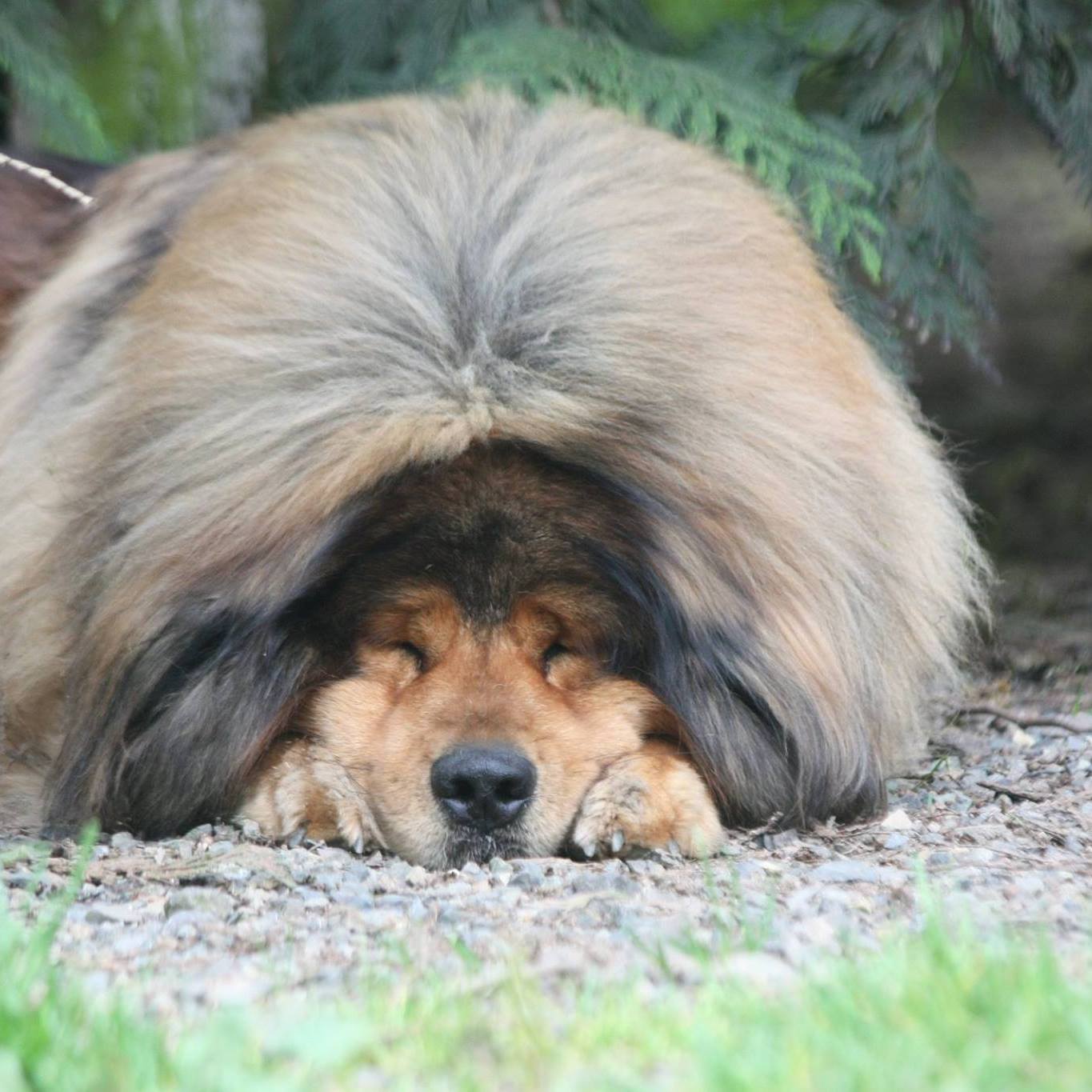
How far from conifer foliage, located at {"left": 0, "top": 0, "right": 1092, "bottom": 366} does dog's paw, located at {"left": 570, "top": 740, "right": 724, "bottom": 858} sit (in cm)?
158

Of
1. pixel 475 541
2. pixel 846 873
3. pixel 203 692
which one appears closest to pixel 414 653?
pixel 475 541

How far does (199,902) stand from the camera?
2418mm

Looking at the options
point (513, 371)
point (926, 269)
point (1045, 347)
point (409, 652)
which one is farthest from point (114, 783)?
point (1045, 347)

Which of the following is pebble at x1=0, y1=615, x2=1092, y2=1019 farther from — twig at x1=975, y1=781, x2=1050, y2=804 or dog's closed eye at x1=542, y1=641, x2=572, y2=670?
dog's closed eye at x1=542, y1=641, x2=572, y2=670

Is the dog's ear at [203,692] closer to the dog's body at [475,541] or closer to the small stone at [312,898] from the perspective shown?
the dog's body at [475,541]

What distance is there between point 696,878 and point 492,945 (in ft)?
1.83

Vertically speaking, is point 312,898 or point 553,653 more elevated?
point 553,653

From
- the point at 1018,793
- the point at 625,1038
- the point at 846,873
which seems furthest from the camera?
the point at 1018,793

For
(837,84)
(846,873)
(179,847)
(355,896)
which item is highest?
(837,84)

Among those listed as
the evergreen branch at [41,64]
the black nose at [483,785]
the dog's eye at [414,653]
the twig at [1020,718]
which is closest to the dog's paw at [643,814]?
the black nose at [483,785]

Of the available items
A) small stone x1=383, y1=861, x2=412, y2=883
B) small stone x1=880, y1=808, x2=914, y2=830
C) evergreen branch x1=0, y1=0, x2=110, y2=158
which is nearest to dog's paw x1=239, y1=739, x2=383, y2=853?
small stone x1=383, y1=861, x2=412, y2=883

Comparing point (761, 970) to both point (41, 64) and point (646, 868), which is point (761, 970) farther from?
point (41, 64)

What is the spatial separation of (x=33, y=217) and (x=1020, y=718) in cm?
274

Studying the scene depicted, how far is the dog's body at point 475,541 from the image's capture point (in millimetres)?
2803
